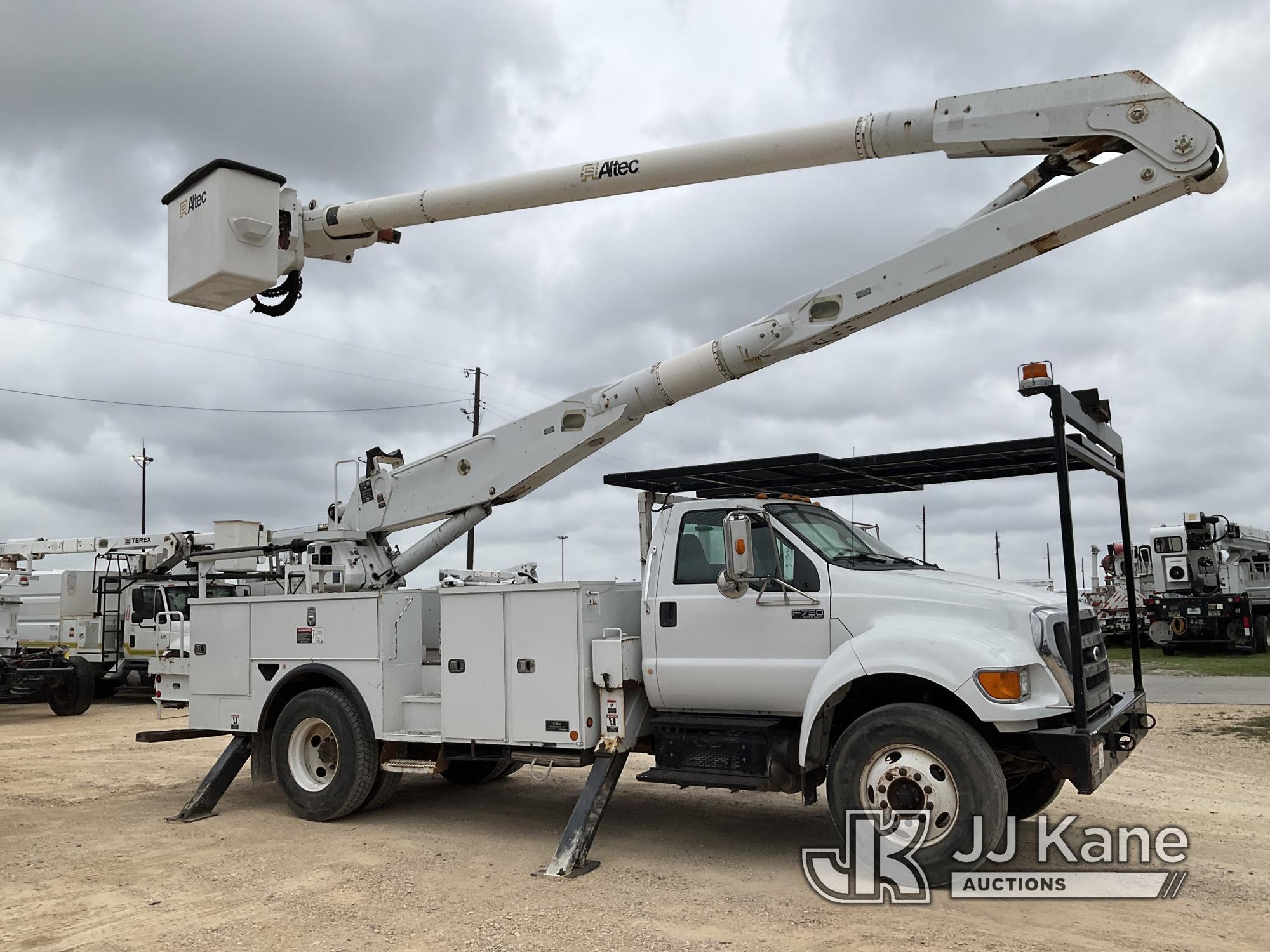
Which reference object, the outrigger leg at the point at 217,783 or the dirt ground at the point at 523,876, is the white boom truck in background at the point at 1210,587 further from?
the outrigger leg at the point at 217,783

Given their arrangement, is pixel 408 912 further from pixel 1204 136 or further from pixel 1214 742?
pixel 1214 742

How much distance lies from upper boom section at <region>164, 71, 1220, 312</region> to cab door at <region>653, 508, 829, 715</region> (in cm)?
254

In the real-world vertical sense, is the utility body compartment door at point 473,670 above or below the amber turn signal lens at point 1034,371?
below

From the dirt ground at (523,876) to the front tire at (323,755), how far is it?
0.65 ft

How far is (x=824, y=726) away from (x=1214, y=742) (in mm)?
7710

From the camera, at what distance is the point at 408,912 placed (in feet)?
19.9

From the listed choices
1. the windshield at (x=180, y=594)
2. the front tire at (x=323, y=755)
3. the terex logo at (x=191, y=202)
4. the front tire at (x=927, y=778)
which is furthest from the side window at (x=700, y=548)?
the windshield at (x=180, y=594)

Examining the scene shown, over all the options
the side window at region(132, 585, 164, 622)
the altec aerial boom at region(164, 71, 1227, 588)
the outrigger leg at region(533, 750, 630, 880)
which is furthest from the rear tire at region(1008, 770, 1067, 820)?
the side window at region(132, 585, 164, 622)

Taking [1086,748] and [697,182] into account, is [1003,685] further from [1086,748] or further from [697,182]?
[697,182]

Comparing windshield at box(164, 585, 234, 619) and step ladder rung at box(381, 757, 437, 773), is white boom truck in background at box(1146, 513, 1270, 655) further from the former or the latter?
Answer: step ladder rung at box(381, 757, 437, 773)

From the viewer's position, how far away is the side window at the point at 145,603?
64.5ft

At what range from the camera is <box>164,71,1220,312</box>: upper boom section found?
6539 mm

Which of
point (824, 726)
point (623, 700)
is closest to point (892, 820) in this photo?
point (824, 726)

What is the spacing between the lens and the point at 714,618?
7.15 m
